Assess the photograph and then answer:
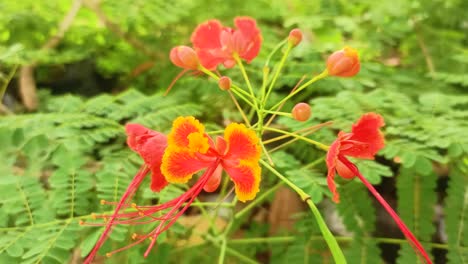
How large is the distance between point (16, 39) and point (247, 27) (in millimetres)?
1295

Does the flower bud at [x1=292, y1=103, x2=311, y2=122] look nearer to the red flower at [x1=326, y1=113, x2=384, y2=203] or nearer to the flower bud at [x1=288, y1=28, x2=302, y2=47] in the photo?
the red flower at [x1=326, y1=113, x2=384, y2=203]

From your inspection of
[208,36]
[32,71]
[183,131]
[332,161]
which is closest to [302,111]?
[332,161]

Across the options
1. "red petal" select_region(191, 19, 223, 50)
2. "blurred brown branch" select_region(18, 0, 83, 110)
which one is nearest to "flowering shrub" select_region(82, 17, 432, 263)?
"red petal" select_region(191, 19, 223, 50)

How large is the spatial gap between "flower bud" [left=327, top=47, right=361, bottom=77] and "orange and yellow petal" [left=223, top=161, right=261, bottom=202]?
274mm

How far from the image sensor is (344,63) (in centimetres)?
96

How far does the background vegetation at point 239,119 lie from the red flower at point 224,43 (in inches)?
10.1

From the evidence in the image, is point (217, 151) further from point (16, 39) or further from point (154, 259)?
point (16, 39)

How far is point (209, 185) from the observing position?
0.93 m

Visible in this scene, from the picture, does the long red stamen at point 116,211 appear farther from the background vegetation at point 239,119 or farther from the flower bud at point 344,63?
the flower bud at point 344,63

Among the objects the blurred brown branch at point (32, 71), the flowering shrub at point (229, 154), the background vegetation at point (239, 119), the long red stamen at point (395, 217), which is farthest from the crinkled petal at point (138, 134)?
the blurred brown branch at point (32, 71)

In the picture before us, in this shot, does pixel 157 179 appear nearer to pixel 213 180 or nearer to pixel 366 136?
pixel 213 180

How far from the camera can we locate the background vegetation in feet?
3.86

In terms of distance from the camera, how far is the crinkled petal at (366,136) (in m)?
0.91

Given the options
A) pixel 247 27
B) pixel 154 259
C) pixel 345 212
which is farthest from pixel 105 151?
pixel 345 212
